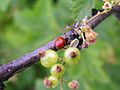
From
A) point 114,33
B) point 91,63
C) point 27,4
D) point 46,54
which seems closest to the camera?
point 46,54

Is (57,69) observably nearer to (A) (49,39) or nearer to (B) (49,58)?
(B) (49,58)

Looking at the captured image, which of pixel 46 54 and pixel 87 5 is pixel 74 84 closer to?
pixel 46 54

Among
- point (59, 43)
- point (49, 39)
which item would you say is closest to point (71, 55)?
point (59, 43)

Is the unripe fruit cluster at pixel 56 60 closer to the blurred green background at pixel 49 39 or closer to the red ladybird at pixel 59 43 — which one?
the red ladybird at pixel 59 43

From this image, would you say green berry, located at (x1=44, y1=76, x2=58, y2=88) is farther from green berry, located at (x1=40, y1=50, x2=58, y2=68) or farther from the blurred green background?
the blurred green background

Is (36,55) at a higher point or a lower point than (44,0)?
lower

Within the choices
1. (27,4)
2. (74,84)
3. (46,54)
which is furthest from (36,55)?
(27,4)

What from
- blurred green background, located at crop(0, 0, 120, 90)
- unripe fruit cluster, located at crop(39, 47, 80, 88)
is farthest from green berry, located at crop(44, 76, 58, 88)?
blurred green background, located at crop(0, 0, 120, 90)

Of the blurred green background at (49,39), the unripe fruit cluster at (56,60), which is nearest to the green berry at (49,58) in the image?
the unripe fruit cluster at (56,60)
